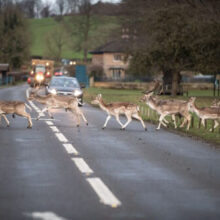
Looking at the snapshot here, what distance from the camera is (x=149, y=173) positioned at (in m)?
11.1

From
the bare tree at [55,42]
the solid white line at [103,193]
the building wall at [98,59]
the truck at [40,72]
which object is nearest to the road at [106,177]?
the solid white line at [103,193]

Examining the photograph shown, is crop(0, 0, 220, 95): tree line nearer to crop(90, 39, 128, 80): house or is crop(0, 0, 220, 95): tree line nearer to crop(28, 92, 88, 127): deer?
crop(28, 92, 88, 127): deer

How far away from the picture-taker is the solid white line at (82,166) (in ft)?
36.7

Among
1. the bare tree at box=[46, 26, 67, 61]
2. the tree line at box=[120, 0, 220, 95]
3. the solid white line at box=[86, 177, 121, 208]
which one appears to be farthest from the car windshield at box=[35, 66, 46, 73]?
the bare tree at box=[46, 26, 67, 61]

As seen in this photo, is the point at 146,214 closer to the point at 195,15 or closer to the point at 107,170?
the point at 107,170

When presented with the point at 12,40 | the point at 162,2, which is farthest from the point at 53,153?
the point at 12,40

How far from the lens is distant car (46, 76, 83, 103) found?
34.7 meters

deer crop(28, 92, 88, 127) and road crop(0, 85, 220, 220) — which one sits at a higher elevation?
deer crop(28, 92, 88, 127)

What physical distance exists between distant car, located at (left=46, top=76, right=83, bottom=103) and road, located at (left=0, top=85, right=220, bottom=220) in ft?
53.5

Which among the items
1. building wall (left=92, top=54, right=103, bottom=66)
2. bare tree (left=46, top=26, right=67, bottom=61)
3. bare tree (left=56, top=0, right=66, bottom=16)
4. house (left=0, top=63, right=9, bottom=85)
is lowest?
house (left=0, top=63, right=9, bottom=85)

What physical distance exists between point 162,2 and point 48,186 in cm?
4726

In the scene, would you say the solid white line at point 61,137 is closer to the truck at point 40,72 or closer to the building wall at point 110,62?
the truck at point 40,72

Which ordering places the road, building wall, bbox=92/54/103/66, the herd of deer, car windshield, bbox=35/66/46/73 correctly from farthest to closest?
building wall, bbox=92/54/103/66, car windshield, bbox=35/66/46/73, the herd of deer, the road

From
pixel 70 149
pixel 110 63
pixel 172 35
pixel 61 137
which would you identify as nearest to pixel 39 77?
pixel 172 35
